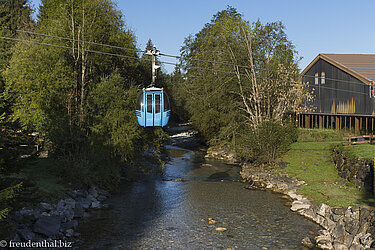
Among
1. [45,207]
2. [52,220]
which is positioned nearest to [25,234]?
[52,220]

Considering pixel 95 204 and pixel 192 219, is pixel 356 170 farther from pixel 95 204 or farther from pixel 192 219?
pixel 95 204

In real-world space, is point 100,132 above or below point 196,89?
below

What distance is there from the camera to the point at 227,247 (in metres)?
15.2

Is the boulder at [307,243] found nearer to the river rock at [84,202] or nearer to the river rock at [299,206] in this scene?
the river rock at [299,206]

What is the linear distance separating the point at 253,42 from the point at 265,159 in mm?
18761

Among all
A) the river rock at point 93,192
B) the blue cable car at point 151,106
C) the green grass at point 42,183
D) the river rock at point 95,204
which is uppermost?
the blue cable car at point 151,106

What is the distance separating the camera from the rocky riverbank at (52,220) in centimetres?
1458

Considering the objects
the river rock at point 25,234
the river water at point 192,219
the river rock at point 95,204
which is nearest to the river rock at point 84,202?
the river rock at point 95,204

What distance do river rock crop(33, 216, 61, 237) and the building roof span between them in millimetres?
30840

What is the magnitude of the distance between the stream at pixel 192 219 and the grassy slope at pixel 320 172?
2589 millimetres

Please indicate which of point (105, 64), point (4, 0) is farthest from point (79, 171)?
point (4, 0)

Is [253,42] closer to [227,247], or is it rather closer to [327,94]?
[327,94]

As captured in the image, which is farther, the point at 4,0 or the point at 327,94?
the point at 4,0

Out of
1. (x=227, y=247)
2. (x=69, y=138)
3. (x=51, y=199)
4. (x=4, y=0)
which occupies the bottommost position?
(x=227, y=247)
